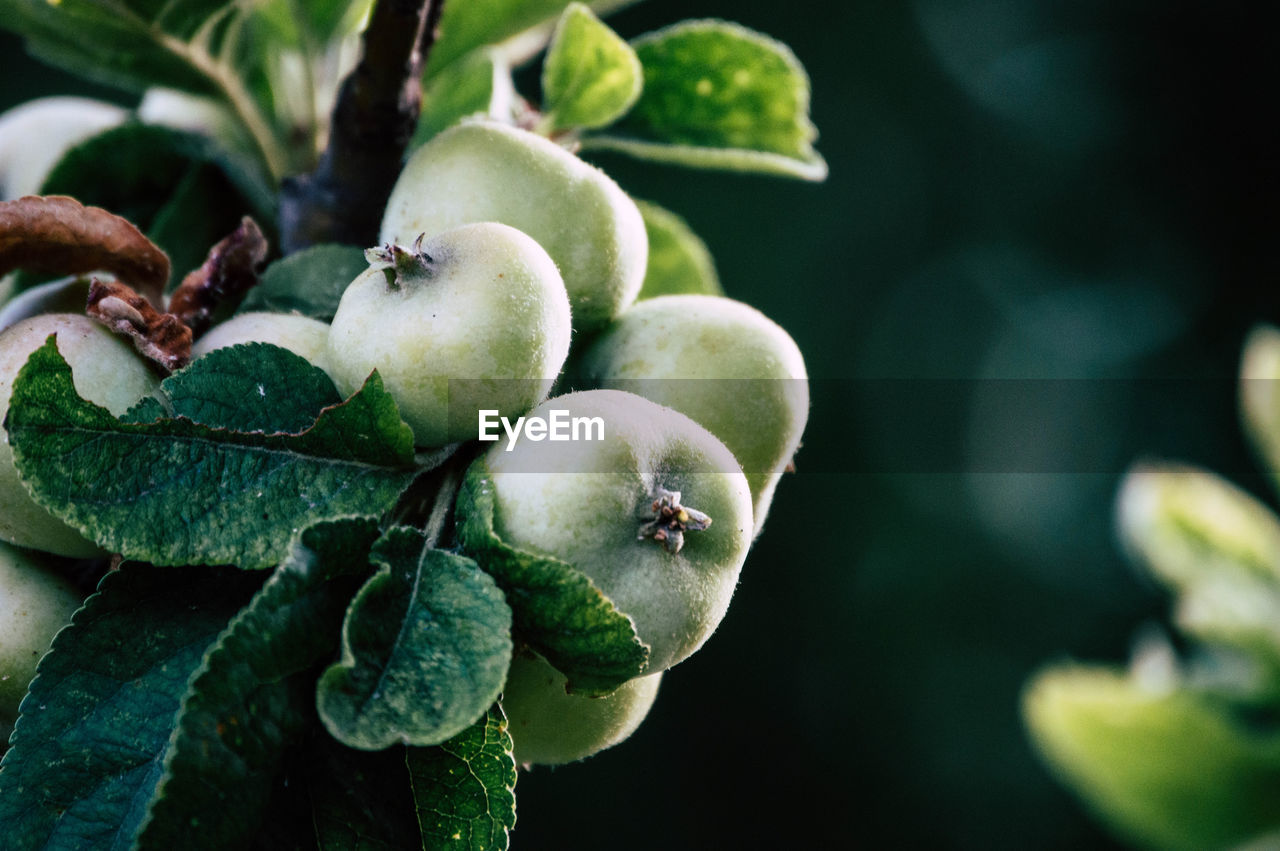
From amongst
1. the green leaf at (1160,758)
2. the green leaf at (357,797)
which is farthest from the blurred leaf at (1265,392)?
the green leaf at (357,797)

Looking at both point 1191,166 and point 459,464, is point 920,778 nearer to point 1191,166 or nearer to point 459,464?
point 1191,166

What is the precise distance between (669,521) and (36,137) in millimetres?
500

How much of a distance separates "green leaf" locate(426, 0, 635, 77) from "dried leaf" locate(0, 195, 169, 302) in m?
0.25

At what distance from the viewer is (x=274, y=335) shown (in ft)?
1.42

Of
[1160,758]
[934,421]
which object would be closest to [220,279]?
[1160,758]

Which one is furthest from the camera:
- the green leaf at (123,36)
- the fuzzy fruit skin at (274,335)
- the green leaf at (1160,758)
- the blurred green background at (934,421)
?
the blurred green background at (934,421)

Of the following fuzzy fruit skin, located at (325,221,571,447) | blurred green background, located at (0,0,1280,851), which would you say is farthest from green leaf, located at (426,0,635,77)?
blurred green background, located at (0,0,1280,851)

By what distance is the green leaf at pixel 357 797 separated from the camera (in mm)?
381

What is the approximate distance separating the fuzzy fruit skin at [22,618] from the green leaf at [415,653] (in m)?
0.16

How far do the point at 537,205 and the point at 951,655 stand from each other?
4.79 m

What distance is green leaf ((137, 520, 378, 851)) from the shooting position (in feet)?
1.07

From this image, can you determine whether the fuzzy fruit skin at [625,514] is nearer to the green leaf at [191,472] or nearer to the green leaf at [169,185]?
the green leaf at [191,472]

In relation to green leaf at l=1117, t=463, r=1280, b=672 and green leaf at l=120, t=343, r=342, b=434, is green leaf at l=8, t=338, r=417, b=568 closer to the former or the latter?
green leaf at l=120, t=343, r=342, b=434

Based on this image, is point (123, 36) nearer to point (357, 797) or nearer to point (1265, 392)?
point (357, 797)
